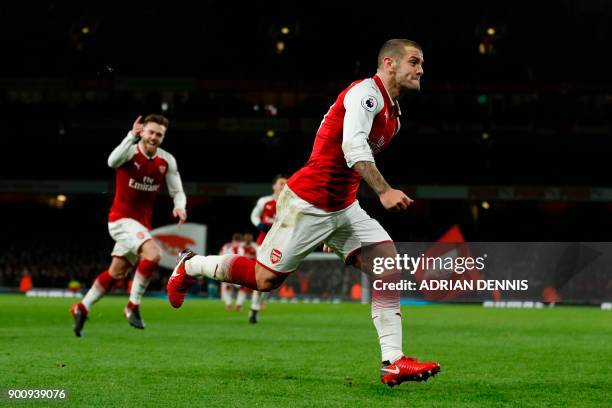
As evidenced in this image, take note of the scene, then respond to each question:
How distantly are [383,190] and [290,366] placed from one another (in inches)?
88.4

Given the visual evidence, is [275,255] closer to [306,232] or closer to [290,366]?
[306,232]

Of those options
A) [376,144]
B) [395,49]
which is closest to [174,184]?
[376,144]

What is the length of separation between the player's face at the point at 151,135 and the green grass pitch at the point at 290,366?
6.89 feet

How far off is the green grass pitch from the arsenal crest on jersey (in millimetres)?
799

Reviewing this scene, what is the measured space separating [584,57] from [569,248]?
978 cm

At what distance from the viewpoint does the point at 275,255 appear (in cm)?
575

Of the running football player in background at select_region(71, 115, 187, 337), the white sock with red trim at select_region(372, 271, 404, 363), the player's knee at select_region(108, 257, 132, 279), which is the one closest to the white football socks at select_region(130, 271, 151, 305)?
the running football player in background at select_region(71, 115, 187, 337)

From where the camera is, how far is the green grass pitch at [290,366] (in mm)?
4999

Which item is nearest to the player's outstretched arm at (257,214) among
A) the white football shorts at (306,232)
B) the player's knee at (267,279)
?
the player's knee at (267,279)

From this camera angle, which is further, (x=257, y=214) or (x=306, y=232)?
(x=257, y=214)

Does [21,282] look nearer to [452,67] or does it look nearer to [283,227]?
[452,67]

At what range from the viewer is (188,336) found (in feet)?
32.4

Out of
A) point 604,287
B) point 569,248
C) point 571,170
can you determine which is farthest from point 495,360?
point 571,170

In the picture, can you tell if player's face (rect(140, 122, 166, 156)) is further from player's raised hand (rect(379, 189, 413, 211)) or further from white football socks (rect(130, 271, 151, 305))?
player's raised hand (rect(379, 189, 413, 211))
